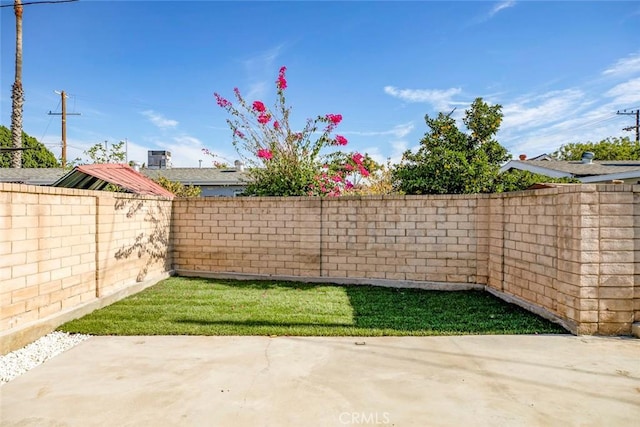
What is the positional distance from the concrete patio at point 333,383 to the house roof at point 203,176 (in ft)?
48.2

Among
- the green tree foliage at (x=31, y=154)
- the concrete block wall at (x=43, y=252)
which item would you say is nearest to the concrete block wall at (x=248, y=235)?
the concrete block wall at (x=43, y=252)

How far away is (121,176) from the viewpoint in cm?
848

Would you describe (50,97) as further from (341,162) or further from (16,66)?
(341,162)

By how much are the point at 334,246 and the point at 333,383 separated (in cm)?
484

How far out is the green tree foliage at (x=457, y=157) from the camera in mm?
9227

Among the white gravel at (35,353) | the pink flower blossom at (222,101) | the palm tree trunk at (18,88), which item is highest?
the palm tree trunk at (18,88)

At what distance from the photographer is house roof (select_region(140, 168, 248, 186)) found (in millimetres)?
19500

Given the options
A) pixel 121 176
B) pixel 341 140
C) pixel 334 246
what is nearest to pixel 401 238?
pixel 334 246

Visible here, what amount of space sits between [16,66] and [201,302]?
15.2 meters

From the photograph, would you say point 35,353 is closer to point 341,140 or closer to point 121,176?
point 121,176

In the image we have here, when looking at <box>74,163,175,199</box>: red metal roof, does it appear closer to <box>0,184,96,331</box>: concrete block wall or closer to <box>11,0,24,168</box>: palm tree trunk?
<box>0,184,96,331</box>: concrete block wall

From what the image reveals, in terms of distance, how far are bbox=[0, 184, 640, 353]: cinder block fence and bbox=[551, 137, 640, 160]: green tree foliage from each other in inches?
1125

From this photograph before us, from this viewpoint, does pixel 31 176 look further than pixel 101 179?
Yes

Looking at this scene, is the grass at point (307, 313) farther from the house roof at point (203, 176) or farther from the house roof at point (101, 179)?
the house roof at point (203, 176)
